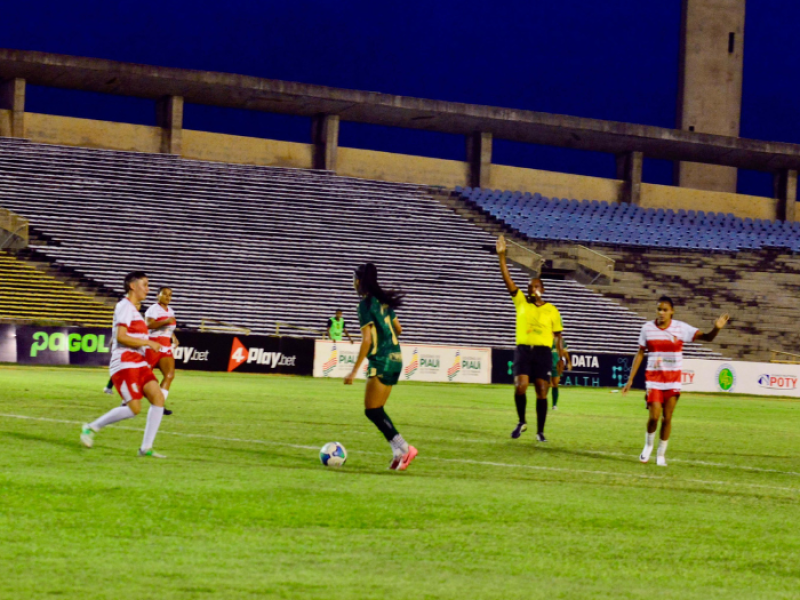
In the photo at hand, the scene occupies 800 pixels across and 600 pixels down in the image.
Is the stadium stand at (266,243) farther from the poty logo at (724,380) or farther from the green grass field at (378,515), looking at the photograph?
the green grass field at (378,515)

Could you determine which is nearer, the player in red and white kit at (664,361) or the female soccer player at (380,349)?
the female soccer player at (380,349)

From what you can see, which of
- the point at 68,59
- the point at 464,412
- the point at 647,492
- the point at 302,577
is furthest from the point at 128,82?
the point at 302,577

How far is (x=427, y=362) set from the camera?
119 feet

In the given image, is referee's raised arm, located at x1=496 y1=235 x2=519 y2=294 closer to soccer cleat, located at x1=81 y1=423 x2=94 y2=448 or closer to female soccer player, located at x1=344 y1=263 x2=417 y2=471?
female soccer player, located at x1=344 y1=263 x2=417 y2=471

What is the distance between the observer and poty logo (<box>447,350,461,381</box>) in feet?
120

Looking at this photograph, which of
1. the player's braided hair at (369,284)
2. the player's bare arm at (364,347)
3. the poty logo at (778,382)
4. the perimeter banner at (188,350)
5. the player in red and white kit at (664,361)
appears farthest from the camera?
the poty logo at (778,382)

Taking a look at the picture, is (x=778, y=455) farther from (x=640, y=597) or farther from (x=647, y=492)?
(x=640, y=597)

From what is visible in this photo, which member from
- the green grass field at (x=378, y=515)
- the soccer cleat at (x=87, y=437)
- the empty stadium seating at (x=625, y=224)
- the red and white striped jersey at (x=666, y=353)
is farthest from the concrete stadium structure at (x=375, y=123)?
the red and white striped jersey at (x=666, y=353)

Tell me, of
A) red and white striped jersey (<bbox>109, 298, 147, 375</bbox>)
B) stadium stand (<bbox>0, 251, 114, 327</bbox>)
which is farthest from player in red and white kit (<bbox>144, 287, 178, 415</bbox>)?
stadium stand (<bbox>0, 251, 114, 327</bbox>)

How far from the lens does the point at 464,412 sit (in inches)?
858

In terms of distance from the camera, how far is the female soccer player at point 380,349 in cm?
1102

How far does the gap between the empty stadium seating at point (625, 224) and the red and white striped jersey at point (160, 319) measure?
32.9 metres

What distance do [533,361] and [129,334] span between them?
21.2 ft

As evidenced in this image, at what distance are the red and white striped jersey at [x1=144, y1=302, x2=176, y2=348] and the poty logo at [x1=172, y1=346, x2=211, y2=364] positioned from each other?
49.5 ft
